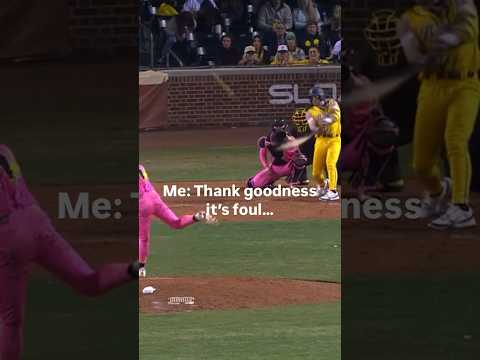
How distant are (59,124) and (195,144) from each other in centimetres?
190

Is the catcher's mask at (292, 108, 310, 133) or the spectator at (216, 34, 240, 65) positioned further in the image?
the catcher's mask at (292, 108, 310, 133)

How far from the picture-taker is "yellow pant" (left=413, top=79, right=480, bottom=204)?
512 cm

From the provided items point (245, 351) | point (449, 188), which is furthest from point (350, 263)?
point (449, 188)

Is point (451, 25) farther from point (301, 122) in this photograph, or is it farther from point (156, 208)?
point (156, 208)

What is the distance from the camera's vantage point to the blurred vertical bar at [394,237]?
5035mm

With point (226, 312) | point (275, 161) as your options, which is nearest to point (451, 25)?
point (275, 161)

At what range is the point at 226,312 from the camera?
288 inches

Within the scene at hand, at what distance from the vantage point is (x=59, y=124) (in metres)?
5.43

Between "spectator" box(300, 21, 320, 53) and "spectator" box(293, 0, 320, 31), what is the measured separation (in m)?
0.02

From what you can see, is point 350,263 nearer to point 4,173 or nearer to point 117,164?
point 117,164

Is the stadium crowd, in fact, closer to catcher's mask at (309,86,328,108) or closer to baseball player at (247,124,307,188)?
catcher's mask at (309,86,328,108)

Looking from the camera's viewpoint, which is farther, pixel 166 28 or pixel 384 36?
pixel 166 28

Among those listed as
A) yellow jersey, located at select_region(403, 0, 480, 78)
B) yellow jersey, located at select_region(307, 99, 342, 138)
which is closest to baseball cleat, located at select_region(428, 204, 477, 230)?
yellow jersey, located at select_region(403, 0, 480, 78)

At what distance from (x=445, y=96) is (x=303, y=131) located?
5.23 ft
